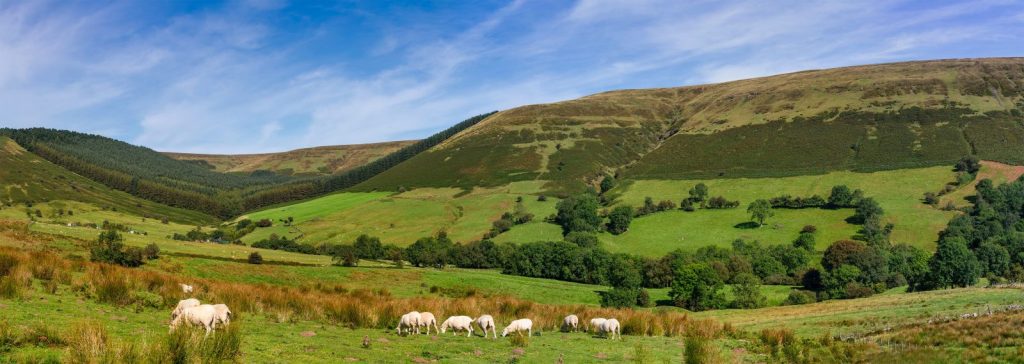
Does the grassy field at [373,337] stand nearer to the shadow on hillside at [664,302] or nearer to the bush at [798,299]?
the shadow on hillside at [664,302]

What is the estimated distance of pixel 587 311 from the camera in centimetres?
2919

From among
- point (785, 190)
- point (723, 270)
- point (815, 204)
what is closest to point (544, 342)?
point (723, 270)

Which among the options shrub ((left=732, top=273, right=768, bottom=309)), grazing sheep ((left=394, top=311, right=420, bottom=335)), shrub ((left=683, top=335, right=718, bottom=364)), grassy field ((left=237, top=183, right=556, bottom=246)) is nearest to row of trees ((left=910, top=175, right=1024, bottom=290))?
shrub ((left=732, top=273, right=768, bottom=309))

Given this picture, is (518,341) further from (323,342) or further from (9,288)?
(9,288)

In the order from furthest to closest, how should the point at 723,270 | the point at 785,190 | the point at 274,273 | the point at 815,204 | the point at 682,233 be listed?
the point at 785,190, the point at 815,204, the point at 682,233, the point at 723,270, the point at 274,273

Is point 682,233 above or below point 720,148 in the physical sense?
below

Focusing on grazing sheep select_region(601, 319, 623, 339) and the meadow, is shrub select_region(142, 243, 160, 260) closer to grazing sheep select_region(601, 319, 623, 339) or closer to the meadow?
the meadow

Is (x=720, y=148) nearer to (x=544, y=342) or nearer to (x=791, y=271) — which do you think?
(x=791, y=271)

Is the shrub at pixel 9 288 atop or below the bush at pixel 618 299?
atop

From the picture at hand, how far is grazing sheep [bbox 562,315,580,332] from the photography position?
86.0 feet

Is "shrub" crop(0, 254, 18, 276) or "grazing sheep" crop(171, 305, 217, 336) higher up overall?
"shrub" crop(0, 254, 18, 276)

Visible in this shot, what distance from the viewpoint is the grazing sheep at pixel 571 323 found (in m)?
26.2

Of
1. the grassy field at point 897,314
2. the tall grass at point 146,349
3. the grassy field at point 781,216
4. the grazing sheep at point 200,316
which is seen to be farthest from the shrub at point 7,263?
the grassy field at point 781,216

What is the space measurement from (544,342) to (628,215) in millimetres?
106526
